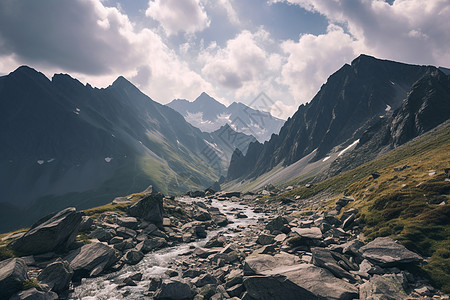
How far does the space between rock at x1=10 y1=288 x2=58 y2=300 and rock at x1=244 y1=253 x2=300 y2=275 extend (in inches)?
656

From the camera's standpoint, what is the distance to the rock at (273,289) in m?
15.1

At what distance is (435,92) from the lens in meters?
134

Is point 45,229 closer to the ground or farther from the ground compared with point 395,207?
closer to the ground

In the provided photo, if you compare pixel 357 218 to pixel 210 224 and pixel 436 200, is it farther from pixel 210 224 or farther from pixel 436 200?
pixel 210 224

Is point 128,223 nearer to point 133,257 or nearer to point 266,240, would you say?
point 133,257

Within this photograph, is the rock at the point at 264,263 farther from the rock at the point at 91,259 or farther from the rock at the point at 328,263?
the rock at the point at 91,259

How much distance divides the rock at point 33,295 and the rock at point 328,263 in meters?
22.8

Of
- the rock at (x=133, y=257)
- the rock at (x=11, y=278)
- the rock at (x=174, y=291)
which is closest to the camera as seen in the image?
the rock at (x=11, y=278)

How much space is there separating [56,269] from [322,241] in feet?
92.7

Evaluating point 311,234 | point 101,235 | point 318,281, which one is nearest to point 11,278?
point 101,235

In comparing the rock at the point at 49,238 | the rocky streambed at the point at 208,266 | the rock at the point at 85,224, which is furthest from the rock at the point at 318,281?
the rock at the point at 85,224

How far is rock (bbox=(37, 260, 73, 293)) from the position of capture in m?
19.6

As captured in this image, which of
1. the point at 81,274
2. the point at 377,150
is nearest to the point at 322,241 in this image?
the point at 81,274

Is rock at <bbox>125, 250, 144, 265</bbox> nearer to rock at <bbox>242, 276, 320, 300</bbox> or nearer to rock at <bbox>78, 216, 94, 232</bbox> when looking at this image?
rock at <bbox>78, 216, 94, 232</bbox>
